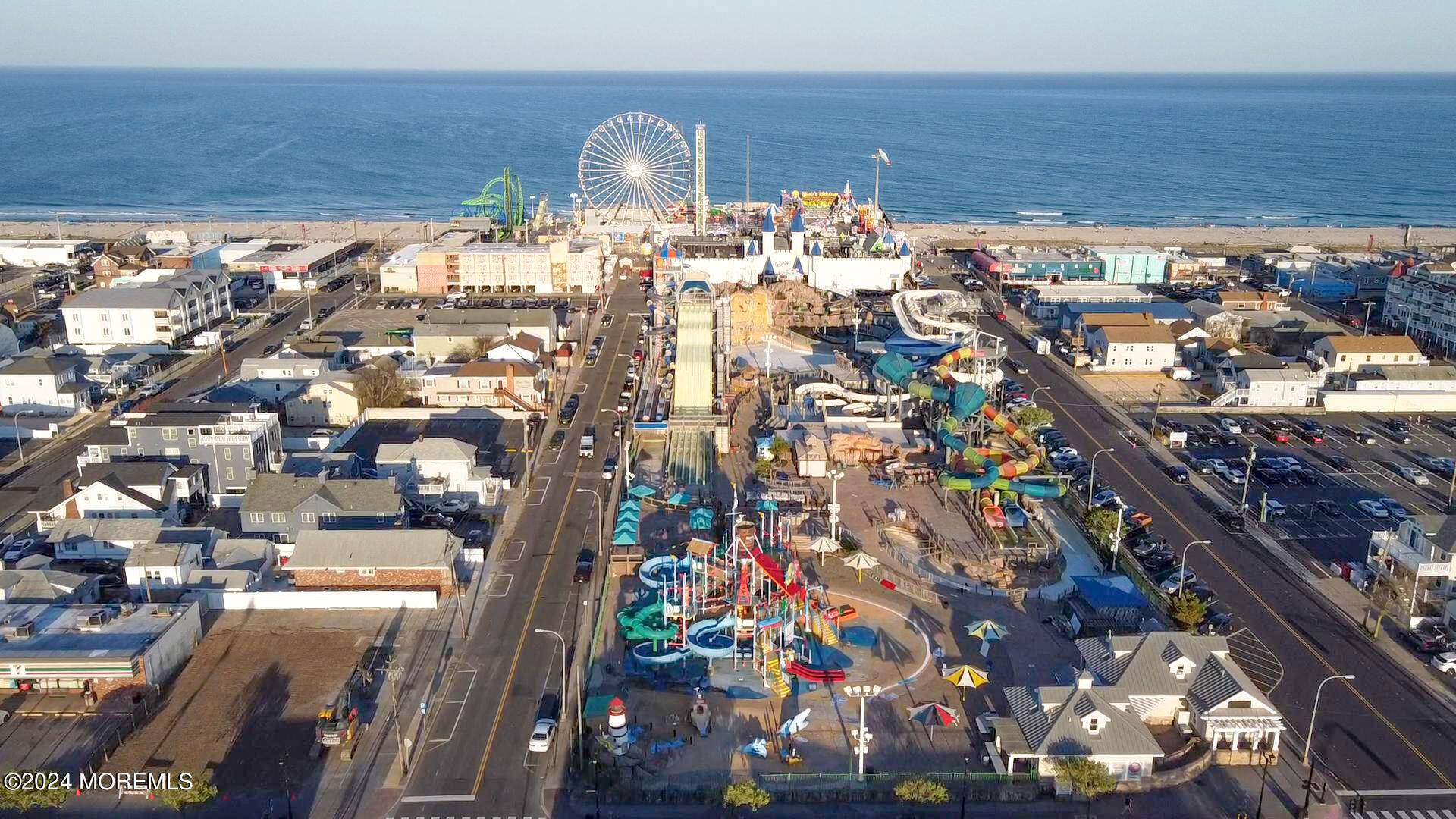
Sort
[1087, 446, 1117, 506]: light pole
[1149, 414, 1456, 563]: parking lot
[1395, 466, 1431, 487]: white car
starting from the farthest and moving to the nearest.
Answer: [1395, 466, 1431, 487]: white car
[1087, 446, 1117, 506]: light pole
[1149, 414, 1456, 563]: parking lot

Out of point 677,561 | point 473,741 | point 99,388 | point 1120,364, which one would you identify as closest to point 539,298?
point 99,388

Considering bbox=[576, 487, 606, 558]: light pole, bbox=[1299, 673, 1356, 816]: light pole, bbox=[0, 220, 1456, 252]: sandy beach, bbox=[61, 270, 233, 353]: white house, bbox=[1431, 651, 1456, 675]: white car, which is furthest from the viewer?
bbox=[0, 220, 1456, 252]: sandy beach

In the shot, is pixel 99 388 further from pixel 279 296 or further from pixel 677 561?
pixel 677 561

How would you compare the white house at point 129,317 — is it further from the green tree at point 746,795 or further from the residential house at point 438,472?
the green tree at point 746,795

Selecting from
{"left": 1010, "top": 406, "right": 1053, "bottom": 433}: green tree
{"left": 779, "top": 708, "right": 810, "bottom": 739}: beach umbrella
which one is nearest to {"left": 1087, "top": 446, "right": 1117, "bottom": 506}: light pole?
{"left": 1010, "top": 406, "right": 1053, "bottom": 433}: green tree

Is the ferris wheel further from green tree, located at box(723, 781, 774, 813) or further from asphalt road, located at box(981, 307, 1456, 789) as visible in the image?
green tree, located at box(723, 781, 774, 813)

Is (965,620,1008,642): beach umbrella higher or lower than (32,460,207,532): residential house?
lower

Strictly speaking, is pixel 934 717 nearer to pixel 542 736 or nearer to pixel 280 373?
pixel 542 736
